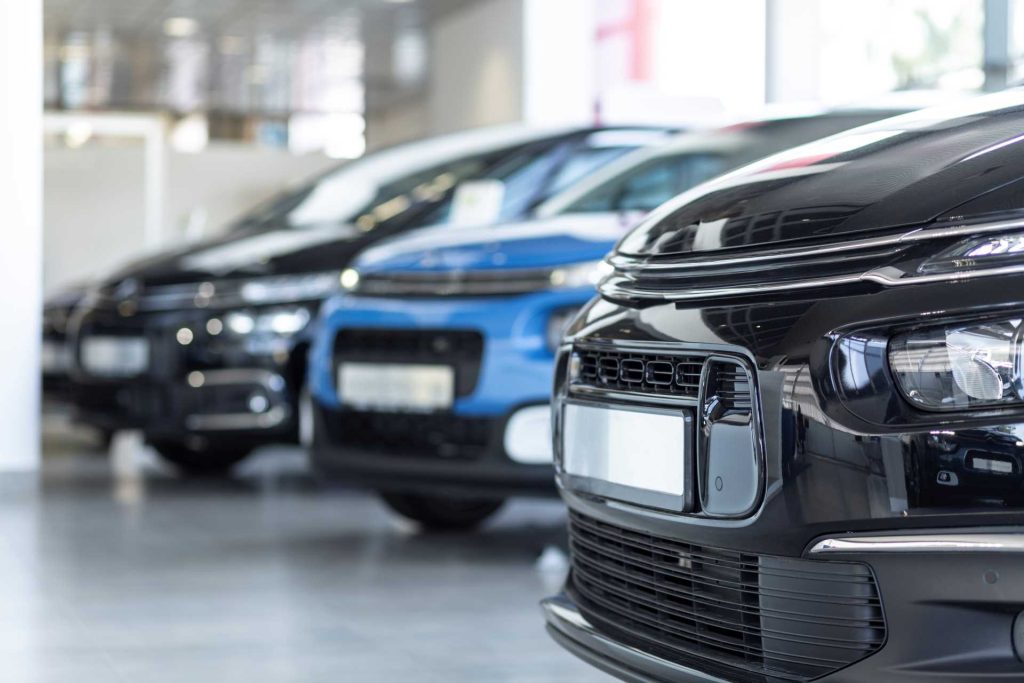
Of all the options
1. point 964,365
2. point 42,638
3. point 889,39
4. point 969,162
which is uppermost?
point 889,39

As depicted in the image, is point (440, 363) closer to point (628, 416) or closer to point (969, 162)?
point (628, 416)

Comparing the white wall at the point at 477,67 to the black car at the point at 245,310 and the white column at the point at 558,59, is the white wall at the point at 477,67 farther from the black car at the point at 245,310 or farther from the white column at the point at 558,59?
the black car at the point at 245,310

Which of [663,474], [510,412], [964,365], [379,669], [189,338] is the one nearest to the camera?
[964,365]

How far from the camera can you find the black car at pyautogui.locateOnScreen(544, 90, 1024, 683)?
1.35 metres

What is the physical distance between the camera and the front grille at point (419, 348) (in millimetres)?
3275

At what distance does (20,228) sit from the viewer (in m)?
5.20

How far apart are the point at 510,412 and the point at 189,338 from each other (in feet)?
6.22

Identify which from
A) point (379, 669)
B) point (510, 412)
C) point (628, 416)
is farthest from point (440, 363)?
point (628, 416)

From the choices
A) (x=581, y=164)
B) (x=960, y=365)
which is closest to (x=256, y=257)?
(x=581, y=164)

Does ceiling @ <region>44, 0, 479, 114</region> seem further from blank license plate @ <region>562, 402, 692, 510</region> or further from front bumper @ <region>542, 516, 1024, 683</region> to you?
front bumper @ <region>542, 516, 1024, 683</region>

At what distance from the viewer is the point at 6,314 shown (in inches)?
205

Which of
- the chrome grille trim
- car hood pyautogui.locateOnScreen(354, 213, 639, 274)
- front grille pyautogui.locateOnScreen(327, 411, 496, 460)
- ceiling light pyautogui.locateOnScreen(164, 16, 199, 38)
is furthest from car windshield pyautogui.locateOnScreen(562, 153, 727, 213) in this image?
ceiling light pyautogui.locateOnScreen(164, 16, 199, 38)

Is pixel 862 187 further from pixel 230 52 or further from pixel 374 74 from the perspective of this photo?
pixel 374 74

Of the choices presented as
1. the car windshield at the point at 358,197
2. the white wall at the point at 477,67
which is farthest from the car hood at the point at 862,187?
the white wall at the point at 477,67
